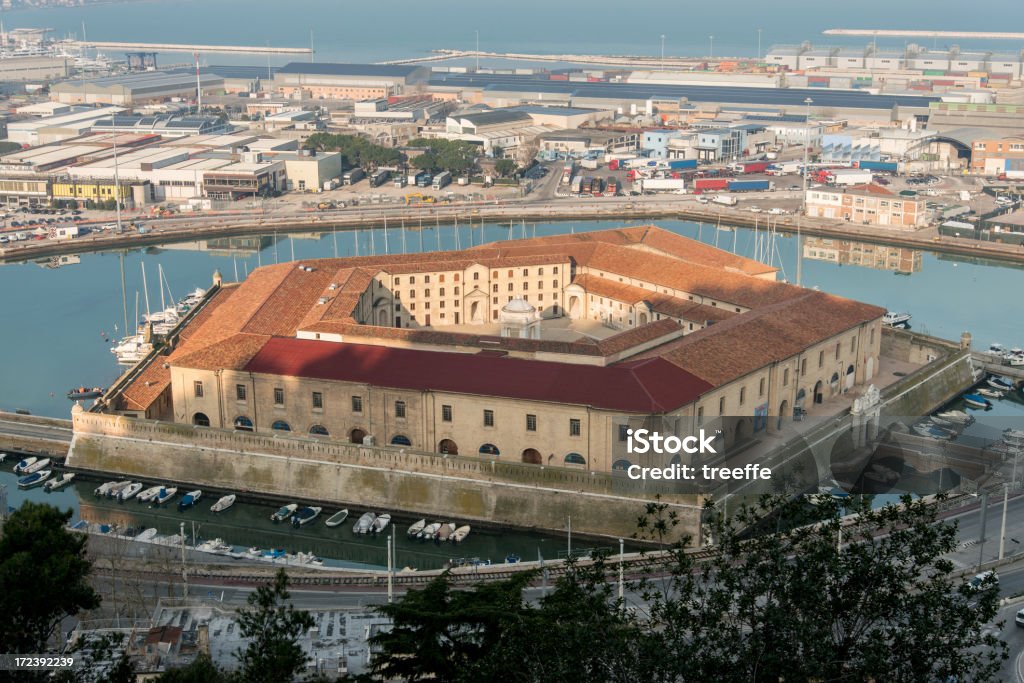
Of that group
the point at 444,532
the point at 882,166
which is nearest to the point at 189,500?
the point at 444,532

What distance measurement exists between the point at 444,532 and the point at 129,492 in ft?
33.6

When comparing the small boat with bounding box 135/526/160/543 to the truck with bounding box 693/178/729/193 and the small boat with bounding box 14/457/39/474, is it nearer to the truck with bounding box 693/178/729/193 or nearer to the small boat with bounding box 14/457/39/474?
the small boat with bounding box 14/457/39/474

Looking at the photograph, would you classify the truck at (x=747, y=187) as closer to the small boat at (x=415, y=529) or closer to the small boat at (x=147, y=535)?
the small boat at (x=415, y=529)

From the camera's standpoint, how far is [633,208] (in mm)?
87938

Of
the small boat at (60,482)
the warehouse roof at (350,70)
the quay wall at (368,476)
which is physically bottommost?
the small boat at (60,482)

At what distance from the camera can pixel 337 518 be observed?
39.1 meters

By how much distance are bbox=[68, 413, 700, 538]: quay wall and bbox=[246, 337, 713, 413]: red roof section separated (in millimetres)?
2109

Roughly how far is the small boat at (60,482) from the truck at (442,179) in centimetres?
5578

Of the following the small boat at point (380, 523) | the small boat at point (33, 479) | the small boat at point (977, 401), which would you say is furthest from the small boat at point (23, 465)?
the small boat at point (977, 401)

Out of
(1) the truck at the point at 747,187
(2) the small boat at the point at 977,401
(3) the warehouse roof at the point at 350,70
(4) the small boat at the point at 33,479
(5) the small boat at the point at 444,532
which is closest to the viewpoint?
(5) the small boat at the point at 444,532

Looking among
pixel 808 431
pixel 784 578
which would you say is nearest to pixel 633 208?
pixel 808 431

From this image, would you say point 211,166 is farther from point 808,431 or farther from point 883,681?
point 883,681

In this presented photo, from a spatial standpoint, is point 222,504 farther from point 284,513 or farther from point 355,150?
point 355,150

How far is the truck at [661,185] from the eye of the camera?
310ft
